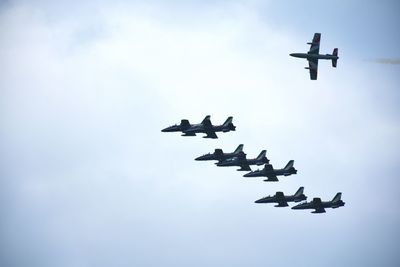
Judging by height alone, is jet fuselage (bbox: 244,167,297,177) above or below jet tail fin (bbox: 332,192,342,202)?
above

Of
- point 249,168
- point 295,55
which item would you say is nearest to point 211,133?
point 249,168

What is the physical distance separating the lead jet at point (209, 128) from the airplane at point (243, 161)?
10092 millimetres

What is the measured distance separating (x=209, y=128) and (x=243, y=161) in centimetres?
1427

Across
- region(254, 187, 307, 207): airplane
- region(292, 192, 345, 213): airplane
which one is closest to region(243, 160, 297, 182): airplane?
region(254, 187, 307, 207): airplane

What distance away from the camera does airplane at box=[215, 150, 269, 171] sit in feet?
553

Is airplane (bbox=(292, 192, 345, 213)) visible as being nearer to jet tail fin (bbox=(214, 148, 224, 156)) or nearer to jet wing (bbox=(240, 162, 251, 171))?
jet wing (bbox=(240, 162, 251, 171))

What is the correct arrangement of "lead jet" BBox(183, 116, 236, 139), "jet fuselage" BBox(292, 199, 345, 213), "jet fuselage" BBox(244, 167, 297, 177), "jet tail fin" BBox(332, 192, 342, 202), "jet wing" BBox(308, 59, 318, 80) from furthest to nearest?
"jet tail fin" BBox(332, 192, 342, 202)
"jet wing" BBox(308, 59, 318, 80)
"jet fuselage" BBox(292, 199, 345, 213)
"jet fuselage" BBox(244, 167, 297, 177)
"lead jet" BBox(183, 116, 236, 139)

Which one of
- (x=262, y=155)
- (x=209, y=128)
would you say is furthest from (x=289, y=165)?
(x=209, y=128)

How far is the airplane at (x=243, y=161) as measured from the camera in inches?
6639

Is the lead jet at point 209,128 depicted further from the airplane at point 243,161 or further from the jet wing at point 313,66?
the jet wing at point 313,66

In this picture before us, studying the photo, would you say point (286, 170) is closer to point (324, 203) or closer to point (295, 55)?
point (324, 203)

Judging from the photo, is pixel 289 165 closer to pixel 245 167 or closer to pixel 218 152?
pixel 245 167

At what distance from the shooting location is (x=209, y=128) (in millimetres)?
159500

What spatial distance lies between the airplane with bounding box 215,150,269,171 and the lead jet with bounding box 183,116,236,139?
10.1 m
